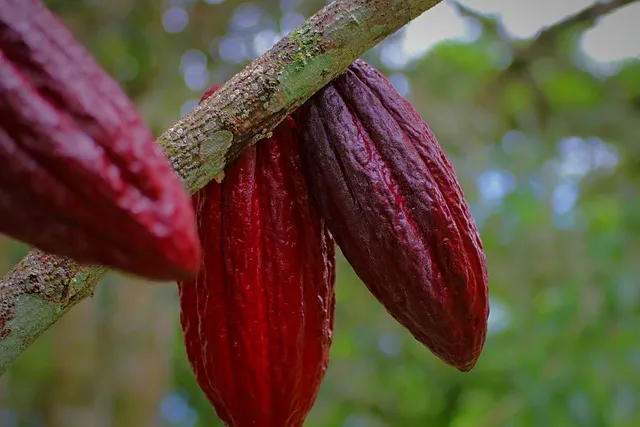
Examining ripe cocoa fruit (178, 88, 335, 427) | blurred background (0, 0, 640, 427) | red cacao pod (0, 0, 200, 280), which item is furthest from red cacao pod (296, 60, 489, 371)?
blurred background (0, 0, 640, 427)

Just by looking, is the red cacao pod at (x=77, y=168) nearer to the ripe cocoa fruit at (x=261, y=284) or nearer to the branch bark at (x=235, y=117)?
the branch bark at (x=235, y=117)

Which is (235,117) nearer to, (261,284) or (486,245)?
(261,284)

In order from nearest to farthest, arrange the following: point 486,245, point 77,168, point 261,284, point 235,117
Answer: point 77,168 → point 235,117 → point 261,284 → point 486,245

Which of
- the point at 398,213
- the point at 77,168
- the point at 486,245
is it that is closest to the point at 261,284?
the point at 398,213

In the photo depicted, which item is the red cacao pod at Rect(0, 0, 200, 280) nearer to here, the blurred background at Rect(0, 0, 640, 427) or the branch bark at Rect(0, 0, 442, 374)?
the branch bark at Rect(0, 0, 442, 374)

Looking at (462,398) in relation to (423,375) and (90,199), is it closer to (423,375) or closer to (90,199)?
(423,375)

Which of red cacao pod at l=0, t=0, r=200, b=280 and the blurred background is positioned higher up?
the blurred background
